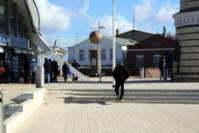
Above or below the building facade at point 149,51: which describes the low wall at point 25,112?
below

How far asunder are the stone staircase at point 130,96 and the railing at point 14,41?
12.0m

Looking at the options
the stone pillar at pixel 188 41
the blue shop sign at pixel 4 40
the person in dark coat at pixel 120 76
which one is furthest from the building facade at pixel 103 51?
the person in dark coat at pixel 120 76

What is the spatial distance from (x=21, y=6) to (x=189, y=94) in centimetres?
2090

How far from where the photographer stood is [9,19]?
39.9 meters

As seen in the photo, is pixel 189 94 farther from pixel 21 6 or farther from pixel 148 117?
pixel 21 6

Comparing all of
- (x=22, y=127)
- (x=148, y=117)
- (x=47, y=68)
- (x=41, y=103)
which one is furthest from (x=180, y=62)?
(x=22, y=127)

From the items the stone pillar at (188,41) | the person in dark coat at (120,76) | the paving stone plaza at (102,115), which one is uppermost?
the stone pillar at (188,41)

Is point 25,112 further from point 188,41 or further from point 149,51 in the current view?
point 149,51

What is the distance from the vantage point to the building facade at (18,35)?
126ft

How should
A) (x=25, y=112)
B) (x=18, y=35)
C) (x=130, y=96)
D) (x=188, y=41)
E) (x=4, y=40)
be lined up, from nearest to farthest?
(x=25, y=112), (x=130, y=96), (x=188, y=41), (x=4, y=40), (x=18, y=35)

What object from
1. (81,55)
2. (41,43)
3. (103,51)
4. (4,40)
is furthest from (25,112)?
(81,55)

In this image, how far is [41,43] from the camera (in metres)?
43.2

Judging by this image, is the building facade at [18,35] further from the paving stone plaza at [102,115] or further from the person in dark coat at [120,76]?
the person in dark coat at [120,76]

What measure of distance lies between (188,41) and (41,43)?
12.9 m
